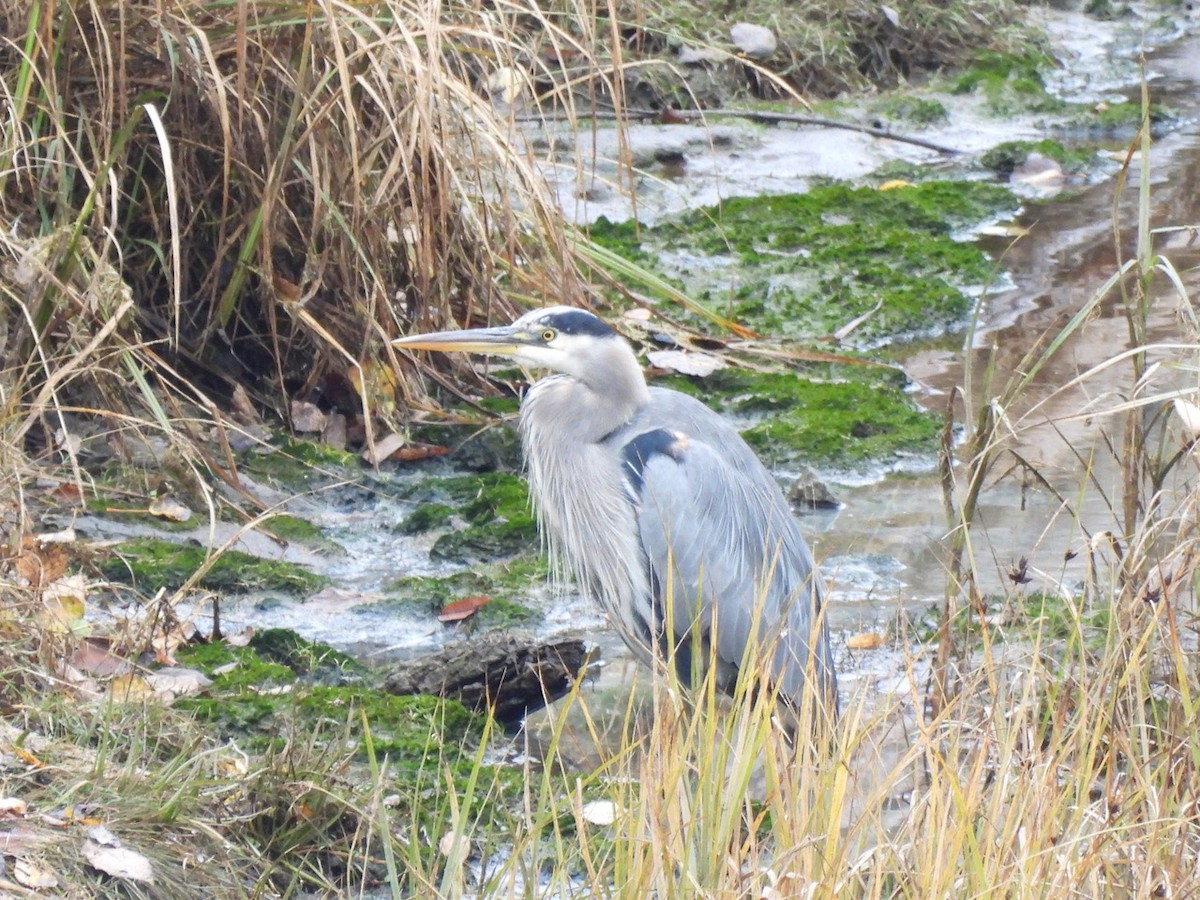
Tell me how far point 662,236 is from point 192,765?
4.66 metres

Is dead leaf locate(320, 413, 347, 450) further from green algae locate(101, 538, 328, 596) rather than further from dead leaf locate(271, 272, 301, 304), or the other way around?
green algae locate(101, 538, 328, 596)

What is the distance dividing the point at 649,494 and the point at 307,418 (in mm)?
1574

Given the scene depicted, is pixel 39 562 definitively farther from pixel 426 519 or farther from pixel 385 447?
pixel 385 447

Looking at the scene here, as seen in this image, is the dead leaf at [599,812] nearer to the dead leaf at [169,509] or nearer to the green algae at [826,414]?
the dead leaf at [169,509]

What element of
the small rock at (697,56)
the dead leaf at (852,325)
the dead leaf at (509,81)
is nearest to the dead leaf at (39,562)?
the dead leaf at (509,81)

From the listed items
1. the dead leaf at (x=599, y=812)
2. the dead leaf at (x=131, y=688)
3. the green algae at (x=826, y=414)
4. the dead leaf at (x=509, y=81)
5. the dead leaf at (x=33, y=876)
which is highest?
the dead leaf at (x=509, y=81)

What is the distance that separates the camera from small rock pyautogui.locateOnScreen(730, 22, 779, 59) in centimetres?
933

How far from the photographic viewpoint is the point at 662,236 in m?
7.14

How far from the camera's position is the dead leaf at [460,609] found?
406 centimetres

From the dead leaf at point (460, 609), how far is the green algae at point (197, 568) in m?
0.35

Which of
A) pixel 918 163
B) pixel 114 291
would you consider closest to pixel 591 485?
pixel 114 291

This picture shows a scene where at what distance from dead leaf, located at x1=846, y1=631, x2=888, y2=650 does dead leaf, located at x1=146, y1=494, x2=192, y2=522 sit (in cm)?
180

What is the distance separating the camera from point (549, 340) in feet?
Answer: 12.7

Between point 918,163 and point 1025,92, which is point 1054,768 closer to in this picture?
point 918,163
